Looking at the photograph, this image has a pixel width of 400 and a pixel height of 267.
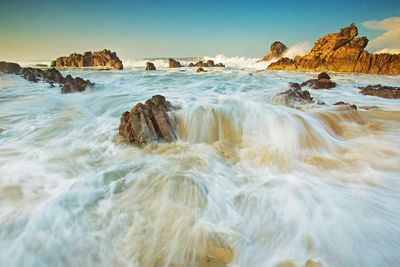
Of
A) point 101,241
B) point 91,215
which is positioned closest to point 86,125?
point 91,215

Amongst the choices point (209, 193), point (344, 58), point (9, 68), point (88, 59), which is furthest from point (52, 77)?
point (88, 59)

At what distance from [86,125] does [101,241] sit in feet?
16.1

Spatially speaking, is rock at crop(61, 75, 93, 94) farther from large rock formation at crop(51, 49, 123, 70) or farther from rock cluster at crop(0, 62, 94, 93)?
large rock formation at crop(51, 49, 123, 70)

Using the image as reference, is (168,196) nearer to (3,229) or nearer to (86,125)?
(3,229)

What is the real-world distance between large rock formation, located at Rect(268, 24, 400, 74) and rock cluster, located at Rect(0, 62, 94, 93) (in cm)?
3094

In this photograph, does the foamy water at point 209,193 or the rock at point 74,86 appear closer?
the foamy water at point 209,193

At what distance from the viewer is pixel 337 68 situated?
33.0 m

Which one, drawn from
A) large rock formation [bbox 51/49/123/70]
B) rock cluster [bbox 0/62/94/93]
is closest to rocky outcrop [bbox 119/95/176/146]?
rock cluster [bbox 0/62/94/93]

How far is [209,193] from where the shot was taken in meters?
3.72

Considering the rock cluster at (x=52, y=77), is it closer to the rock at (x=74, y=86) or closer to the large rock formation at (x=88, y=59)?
the rock at (x=74, y=86)

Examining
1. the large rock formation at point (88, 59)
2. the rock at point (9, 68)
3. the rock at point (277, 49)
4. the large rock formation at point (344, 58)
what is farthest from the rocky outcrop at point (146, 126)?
the rock at point (277, 49)

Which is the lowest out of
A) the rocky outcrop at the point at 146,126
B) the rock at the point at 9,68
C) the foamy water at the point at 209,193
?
the foamy water at the point at 209,193

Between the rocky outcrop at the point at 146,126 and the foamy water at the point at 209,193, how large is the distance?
0.72 feet

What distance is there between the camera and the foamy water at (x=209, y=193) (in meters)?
2.68
